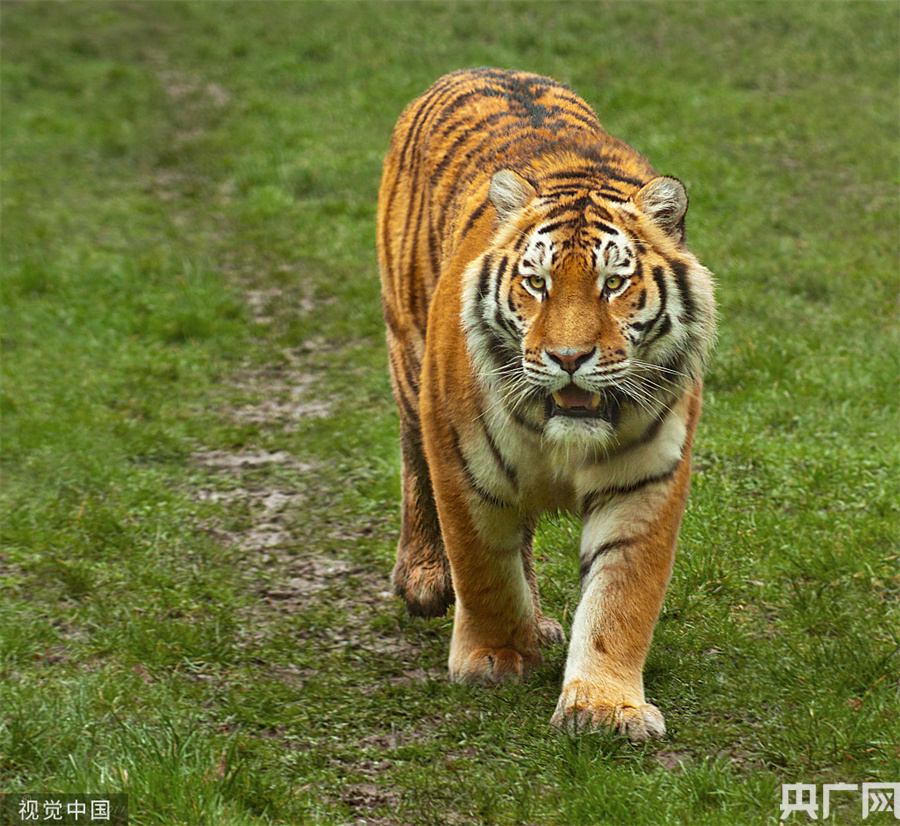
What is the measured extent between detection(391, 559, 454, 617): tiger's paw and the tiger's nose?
1.58m

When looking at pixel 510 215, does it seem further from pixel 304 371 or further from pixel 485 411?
pixel 304 371

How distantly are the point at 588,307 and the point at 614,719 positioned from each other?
121 cm

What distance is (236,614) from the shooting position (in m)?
4.23

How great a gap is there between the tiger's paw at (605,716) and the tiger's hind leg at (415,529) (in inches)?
43.3

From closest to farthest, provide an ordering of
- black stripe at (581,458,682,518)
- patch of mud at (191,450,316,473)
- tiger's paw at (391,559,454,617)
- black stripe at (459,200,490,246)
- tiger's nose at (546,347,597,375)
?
tiger's nose at (546,347,597,375)
black stripe at (581,458,682,518)
black stripe at (459,200,490,246)
tiger's paw at (391,559,454,617)
patch of mud at (191,450,316,473)

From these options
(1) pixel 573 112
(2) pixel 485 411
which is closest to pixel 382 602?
(2) pixel 485 411

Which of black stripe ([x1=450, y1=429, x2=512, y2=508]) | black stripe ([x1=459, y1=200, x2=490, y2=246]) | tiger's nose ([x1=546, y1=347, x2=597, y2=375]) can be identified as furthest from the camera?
black stripe ([x1=459, y1=200, x2=490, y2=246])

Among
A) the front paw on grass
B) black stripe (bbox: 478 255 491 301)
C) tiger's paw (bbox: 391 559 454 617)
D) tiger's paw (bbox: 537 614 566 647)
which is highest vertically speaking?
black stripe (bbox: 478 255 491 301)

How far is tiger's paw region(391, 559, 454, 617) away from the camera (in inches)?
167

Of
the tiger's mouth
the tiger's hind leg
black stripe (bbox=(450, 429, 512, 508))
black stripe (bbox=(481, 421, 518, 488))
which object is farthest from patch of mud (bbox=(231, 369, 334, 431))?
the tiger's mouth

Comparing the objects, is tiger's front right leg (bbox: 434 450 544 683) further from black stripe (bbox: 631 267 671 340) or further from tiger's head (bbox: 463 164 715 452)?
black stripe (bbox: 631 267 671 340)

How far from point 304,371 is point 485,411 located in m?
3.58

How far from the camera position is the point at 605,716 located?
10.4 feet

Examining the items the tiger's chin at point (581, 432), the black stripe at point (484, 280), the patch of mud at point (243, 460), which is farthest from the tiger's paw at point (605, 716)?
the patch of mud at point (243, 460)
